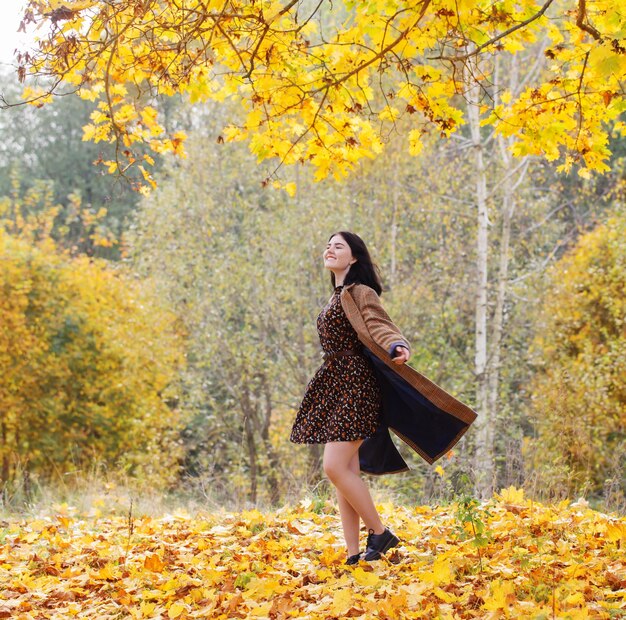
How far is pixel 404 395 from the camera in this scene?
4277mm

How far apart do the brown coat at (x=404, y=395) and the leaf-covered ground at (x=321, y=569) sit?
1.42 feet

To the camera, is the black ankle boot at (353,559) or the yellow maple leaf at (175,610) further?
the black ankle boot at (353,559)

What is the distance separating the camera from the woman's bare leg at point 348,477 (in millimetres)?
4230

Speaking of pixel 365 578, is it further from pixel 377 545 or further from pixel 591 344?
pixel 591 344

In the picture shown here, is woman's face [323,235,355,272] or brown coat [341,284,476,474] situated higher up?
woman's face [323,235,355,272]

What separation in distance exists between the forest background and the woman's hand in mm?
6564

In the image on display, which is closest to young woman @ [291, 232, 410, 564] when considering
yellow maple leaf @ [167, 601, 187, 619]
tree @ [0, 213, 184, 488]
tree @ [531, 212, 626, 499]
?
yellow maple leaf @ [167, 601, 187, 619]

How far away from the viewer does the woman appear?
13.9 feet

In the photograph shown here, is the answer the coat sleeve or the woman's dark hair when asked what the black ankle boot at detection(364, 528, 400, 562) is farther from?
the woman's dark hair

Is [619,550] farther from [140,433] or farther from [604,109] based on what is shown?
[140,433]

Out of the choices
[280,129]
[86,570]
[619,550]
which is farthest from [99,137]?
[619,550]

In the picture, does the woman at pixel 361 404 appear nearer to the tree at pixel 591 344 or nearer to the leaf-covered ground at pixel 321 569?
→ the leaf-covered ground at pixel 321 569

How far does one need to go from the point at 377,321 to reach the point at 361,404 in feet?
1.36

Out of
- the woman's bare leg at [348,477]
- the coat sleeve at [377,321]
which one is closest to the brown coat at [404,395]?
the coat sleeve at [377,321]
